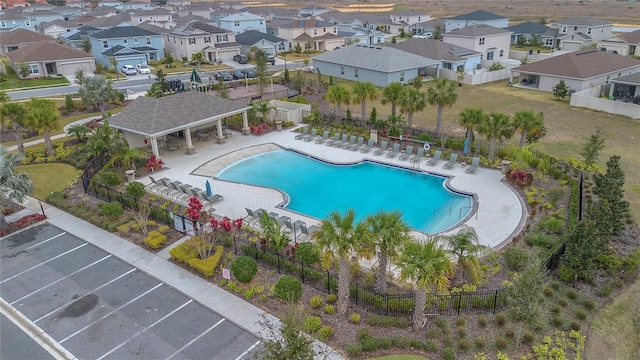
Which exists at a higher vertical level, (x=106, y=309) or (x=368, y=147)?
(x=368, y=147)

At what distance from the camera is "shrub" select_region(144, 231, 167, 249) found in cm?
2166

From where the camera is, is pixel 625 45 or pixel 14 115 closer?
pixel 14 115

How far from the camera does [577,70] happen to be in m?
51.7

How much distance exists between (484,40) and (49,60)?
65.8 metres

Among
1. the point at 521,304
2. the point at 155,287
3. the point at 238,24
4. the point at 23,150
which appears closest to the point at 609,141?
the point at 521,304

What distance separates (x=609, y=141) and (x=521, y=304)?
1119 inches

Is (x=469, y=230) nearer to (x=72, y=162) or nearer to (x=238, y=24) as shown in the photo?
(x=72, y=162)

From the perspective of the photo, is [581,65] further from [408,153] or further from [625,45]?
[408,153]

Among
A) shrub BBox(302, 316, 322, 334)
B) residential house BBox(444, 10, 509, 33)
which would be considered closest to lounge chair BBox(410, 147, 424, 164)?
shrub BBox(302, 316, 322, 334)

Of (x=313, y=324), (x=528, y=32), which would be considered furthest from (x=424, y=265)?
(x=528, y=32)

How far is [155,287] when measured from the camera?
19.1m

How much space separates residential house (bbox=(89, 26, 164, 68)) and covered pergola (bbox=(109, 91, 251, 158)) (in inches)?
1545

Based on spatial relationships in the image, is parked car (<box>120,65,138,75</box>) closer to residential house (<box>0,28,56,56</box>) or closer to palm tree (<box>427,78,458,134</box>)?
residential house (<box>0,28,56,56</box>)

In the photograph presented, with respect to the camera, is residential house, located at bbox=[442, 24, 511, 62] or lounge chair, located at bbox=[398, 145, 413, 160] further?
residential house, located at bbox=[442, 24, 511, 62]
